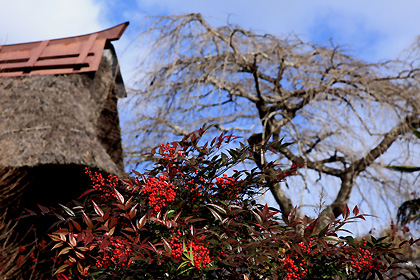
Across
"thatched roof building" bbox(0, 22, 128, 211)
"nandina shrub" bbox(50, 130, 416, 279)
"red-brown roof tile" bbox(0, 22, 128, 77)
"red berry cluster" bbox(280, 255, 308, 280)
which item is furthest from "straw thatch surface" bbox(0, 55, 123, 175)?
"red berry cluster" bbox(280, 255, 308, 280)

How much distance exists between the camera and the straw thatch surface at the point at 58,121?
484cm

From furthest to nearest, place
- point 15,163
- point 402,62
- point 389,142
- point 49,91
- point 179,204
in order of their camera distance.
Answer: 1. point 389,142
2. point 402,62
3. point 49,91
4. point 15,163
5. point 179,204

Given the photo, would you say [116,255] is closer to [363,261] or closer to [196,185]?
[196,185]

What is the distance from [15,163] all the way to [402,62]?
22.0ft

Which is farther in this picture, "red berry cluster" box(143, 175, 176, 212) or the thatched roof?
the thatched roof

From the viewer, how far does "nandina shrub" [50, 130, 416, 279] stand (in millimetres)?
2367

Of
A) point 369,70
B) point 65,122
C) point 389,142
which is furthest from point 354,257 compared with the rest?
point 389,142

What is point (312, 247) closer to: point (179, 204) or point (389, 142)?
point (179, 204)

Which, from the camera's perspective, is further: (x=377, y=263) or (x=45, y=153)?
(x=45, y=153)

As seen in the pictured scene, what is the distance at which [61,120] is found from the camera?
5.26 meters

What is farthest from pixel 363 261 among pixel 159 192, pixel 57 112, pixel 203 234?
pixel 57 112

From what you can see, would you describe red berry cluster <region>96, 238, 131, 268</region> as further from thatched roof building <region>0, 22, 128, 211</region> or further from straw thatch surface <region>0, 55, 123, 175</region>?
straw thatch surface <region>0, 55, 123, 175</region>

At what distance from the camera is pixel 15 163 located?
4.69m

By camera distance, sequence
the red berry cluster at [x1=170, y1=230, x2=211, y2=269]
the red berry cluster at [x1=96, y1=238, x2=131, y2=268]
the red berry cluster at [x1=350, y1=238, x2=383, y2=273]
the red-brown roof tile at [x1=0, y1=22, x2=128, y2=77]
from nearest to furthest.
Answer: the red berry cluster at [x1=170, y1=230, x2=211, y2=269] < the red berry cluster at [x1=96, y1=238, x2=131, y2=268] < the red berry cluster at [x1=350, y1=238, x2=383, y2=273] < the red-brown roof tile at [x1=0, y1=22, x2=128, y2=77]
